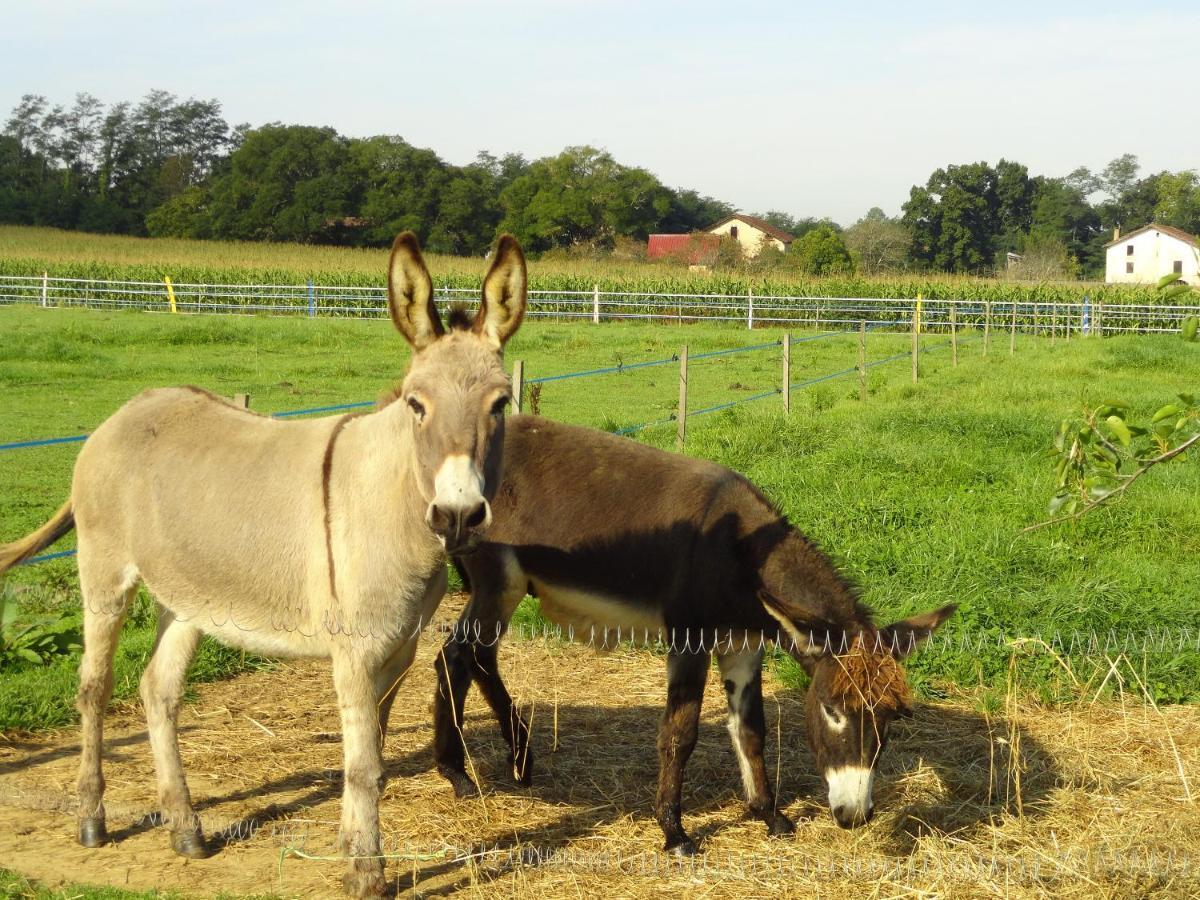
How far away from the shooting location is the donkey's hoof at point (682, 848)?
15.0 feet

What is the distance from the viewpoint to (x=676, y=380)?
845 inches

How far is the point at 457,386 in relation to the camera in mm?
3574

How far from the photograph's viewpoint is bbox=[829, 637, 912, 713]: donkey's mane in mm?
4320

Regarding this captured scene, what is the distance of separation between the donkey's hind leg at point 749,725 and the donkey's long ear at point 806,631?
1.50 feet

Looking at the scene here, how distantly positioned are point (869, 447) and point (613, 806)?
7.69m

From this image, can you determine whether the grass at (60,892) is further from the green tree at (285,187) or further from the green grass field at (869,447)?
the green tree at (285,187)

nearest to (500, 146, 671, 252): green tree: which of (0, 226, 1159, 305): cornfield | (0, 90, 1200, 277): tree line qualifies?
(0, 90, 1200, 277): tree line

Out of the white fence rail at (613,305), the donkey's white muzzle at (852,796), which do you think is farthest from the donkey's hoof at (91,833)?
the white fence rail at (613,305)

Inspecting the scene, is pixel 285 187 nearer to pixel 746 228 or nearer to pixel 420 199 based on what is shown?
pixel 420 199

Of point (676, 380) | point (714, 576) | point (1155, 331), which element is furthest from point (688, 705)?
point (1155, 331)

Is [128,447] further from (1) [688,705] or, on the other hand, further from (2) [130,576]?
(1) [688,705]

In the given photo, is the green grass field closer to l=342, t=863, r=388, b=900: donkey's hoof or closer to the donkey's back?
the donkey's back

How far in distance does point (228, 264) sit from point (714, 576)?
152 ft

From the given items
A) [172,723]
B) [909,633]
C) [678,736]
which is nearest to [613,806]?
[678,736]
